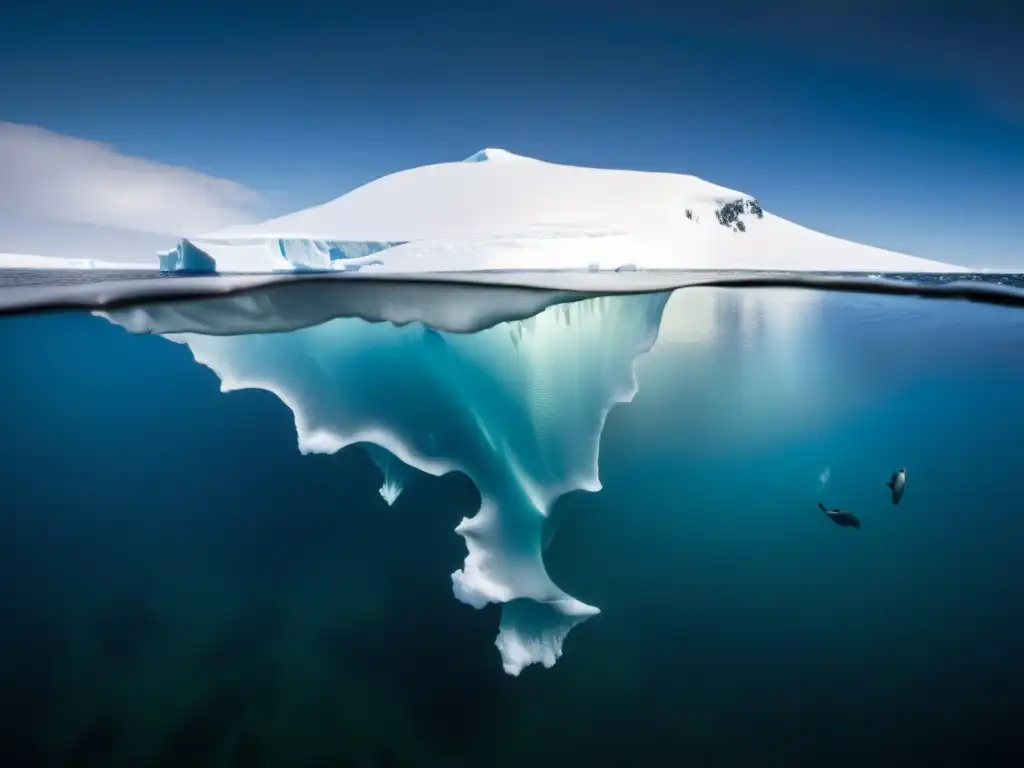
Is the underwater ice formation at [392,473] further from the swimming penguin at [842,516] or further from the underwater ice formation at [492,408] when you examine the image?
the swimming penguin at [842,516]

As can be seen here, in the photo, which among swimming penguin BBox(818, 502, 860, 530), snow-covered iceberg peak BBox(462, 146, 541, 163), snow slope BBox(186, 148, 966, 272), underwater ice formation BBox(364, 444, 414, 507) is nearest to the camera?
swimming penguin BBox(818, 502, 860, 530)

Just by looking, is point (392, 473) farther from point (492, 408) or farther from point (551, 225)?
point (551, 225)

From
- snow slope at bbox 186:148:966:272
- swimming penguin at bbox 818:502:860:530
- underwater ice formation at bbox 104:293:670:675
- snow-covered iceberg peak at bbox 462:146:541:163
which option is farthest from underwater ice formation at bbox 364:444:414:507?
snow-covered iceberg peak at bbox 462:146:541:163

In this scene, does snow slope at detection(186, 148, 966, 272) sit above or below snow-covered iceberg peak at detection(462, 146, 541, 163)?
below

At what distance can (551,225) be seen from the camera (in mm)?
48906

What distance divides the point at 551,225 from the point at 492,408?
45.5 metres

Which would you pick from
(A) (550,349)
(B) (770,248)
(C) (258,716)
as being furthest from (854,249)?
(C) (258,716)

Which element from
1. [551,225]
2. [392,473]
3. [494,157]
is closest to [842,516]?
[392,473]

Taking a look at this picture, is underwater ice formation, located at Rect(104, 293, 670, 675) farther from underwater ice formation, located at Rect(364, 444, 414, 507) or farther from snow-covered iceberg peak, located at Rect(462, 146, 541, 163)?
snow-covered iceberg peak, located at Rect(462, 146, 541, 163)

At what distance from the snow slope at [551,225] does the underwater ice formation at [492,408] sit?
26.9m

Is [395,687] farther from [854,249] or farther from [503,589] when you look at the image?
[854,249]

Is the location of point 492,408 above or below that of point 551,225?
below

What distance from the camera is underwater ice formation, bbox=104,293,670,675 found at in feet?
16.6

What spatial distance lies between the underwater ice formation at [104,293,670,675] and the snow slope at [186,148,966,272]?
88.2ft
